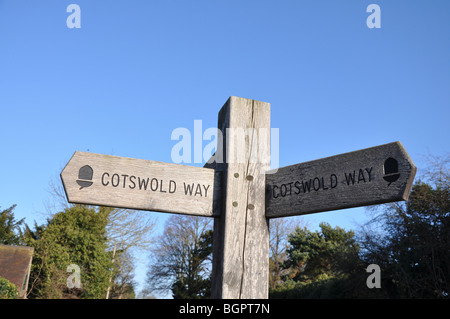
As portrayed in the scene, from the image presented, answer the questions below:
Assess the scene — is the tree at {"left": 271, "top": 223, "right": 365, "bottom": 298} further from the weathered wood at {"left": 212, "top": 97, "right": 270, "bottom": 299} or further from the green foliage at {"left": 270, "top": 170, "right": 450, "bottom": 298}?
the weathered wood at {"left": 212, "top": 97, "right": 270, "bottom": 299}

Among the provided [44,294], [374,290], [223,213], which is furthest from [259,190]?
[44,294]

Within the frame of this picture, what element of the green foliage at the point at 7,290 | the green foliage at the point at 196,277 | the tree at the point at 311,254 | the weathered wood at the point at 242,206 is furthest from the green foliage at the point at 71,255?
the weathered wood at the point at 242,206

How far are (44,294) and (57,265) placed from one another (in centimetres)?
152

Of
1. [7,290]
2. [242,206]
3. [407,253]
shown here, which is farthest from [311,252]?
[242,206]

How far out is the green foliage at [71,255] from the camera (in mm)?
20109

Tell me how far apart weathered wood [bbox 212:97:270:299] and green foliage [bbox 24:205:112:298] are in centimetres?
2035

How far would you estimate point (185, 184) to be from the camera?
2.15 meters

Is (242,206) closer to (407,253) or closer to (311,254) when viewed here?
(407,253)

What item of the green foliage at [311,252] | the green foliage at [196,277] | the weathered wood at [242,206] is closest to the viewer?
the weathered wood at [242,206]

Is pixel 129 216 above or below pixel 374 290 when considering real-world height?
above

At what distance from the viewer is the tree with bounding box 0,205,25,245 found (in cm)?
2606

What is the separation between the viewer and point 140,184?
206 cm

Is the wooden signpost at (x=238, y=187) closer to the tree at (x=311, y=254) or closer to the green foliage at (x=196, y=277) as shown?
the tree at (x=311, y=254)
